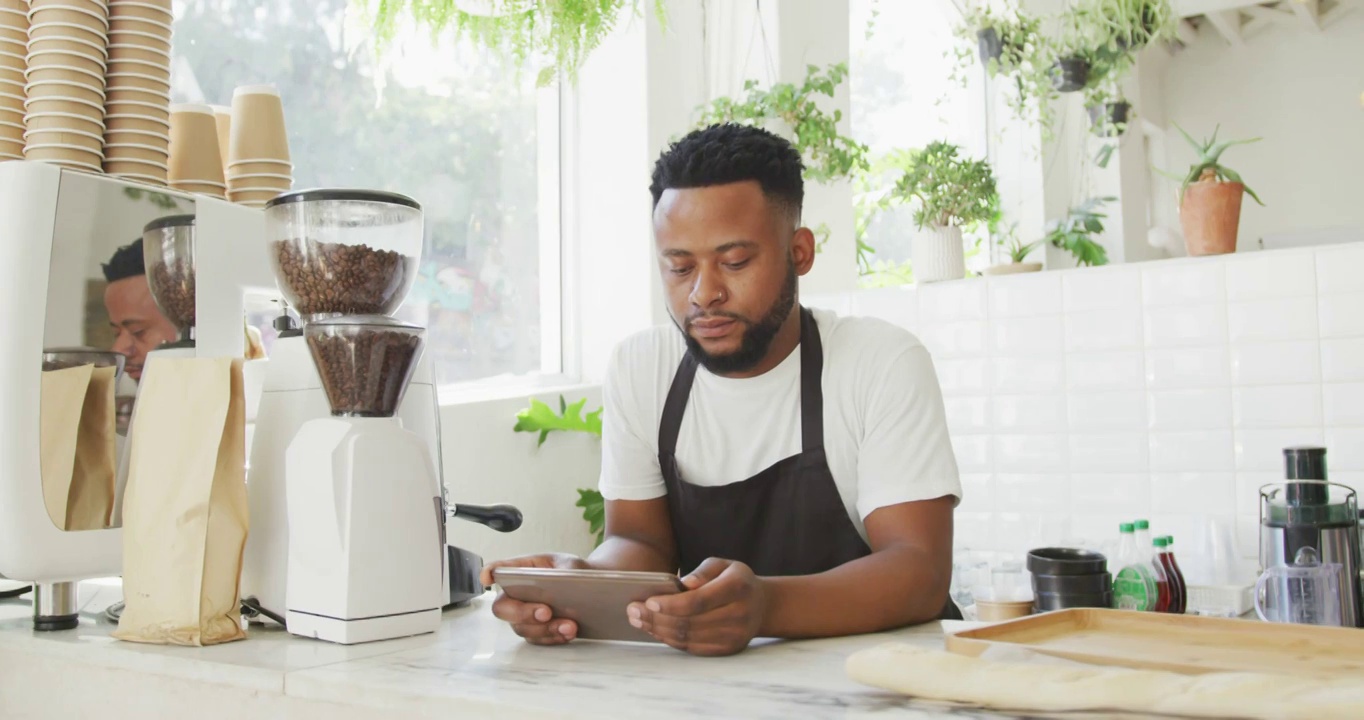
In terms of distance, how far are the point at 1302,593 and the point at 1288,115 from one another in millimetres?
6507

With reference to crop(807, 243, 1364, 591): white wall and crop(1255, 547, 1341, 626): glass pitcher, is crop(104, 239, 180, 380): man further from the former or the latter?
crop(807, 243, 1364, 591): white wall

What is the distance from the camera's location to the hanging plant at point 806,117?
3.21 metres

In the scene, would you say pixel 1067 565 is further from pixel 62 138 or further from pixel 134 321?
pixel 62 138

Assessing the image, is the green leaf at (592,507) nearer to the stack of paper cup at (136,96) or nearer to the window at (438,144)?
the window at (438,144)

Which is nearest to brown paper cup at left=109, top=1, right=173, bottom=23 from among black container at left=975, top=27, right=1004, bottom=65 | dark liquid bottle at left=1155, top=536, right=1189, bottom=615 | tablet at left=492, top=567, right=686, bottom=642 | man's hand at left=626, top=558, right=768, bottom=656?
tablet at left=492, top=567, right=686, bottom=642

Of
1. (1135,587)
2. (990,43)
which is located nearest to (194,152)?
(1135,587)

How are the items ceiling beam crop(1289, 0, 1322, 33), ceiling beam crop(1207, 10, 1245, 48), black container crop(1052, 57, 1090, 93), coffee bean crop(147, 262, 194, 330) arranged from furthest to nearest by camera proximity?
ceiling beam crop(1207, 10, 1245, 48) < ceiling beam crop(1289, 0, 1322, 33) < black container crop(1052, 57, 1090, 93) < coffee bean crop(147, 262, 194, 330)

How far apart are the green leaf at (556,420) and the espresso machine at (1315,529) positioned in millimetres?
1687

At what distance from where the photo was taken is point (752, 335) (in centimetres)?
161

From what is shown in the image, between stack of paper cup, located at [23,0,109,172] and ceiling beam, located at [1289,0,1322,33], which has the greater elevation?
ceiling beam, located at [1289,0,1322,33]

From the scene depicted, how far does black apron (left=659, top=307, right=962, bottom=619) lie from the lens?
1658mm

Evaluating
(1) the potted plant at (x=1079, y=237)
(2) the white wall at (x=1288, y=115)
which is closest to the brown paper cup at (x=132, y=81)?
(1) the potted plant at (x=1079, y=237)

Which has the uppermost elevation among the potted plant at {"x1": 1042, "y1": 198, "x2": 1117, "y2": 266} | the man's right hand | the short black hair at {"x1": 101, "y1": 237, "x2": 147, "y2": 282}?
the potted plant at {"x1": 1042, "y1": 198, "x2": 1117, "y2": 266}

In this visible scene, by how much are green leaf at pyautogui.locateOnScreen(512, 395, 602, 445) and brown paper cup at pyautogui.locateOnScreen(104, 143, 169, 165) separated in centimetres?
150
